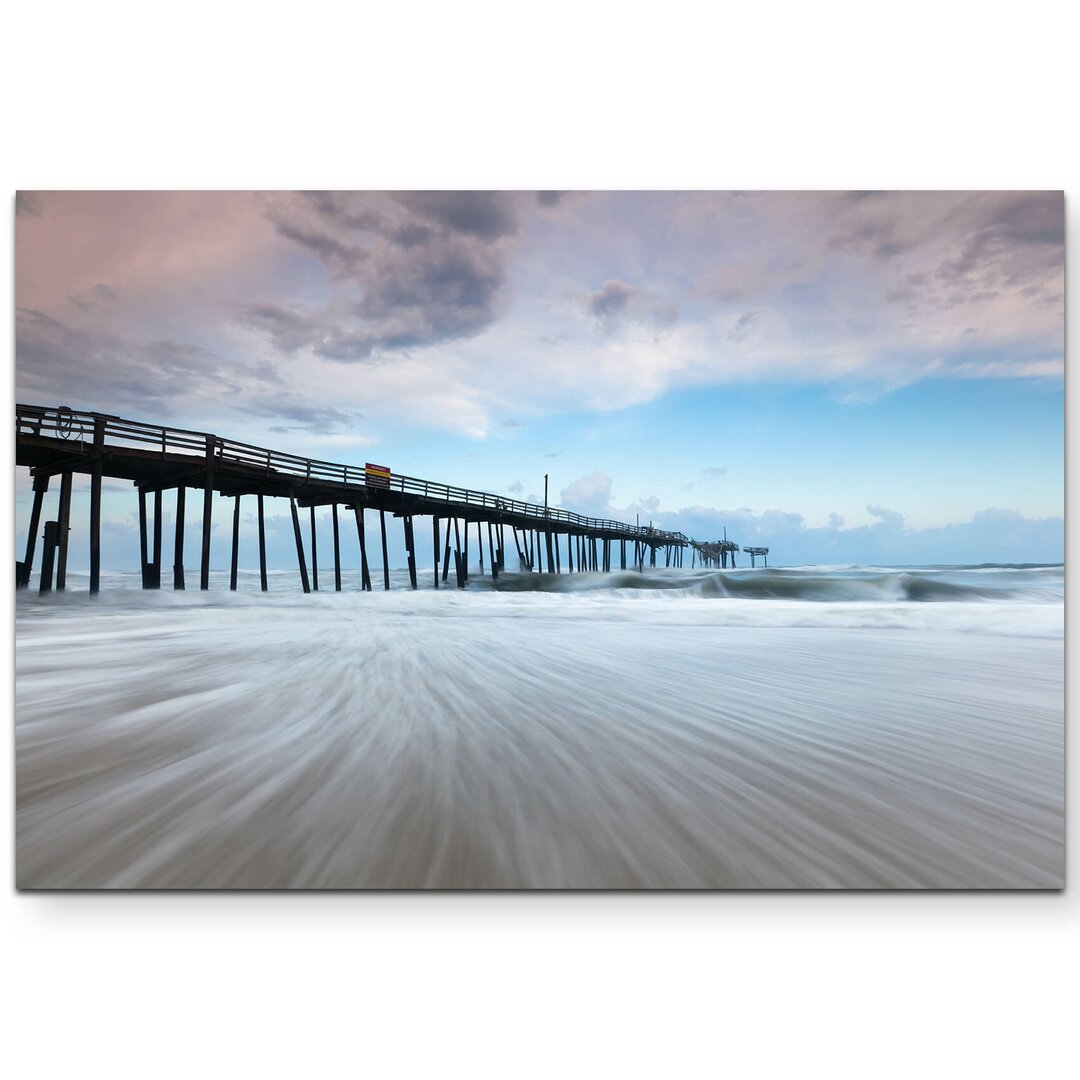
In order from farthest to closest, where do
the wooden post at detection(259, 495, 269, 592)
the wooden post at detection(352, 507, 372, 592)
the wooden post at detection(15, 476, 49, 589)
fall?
the wooden post at detection(352, 507, 372, 592) → the wooden post at detection(259, 495, 269, 592) → the wooden post at detection(15, 476, 49, 589)

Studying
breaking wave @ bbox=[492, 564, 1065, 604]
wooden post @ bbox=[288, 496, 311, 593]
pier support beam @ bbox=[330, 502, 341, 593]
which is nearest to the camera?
breaking wave @ bbox=[492, 564, 1065, 604]

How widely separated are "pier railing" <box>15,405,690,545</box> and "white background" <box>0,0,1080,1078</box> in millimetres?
204

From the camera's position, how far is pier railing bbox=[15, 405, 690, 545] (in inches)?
85.4

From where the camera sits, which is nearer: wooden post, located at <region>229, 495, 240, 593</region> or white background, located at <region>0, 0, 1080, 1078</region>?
white background, located at <region>0, 0, 1080, 1078</region>

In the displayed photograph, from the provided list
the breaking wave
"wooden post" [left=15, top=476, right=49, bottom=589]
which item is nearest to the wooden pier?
"wooden post" [left=15, top=476, right=49, bottom=589]

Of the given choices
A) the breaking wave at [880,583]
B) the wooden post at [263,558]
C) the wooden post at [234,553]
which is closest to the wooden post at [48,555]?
the wooden post at [234,553]

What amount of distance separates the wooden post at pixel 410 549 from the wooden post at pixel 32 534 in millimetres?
1494

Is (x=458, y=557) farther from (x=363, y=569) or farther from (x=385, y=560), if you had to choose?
(x=363, y=569)

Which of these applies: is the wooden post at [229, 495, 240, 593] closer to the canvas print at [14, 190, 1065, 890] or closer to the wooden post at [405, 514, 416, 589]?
the canvas print at [14, 190, 1065, 890]

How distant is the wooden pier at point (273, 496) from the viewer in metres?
2.17

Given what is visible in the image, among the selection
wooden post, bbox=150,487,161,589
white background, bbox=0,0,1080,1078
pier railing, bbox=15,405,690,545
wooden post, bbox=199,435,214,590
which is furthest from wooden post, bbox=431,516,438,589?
white background, bbox=0,0,1080,1078

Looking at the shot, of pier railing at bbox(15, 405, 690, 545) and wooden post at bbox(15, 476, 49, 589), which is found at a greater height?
pier railing at bbox(15, 405, 690, 545)

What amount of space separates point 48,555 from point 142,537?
362 millimetres
